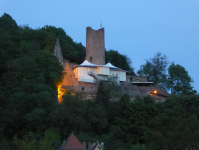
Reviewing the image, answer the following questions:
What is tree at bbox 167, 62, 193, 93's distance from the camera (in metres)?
63.5

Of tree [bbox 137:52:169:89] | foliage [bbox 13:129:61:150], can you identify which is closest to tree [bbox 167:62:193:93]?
tree [bbox 137:52:169:89]

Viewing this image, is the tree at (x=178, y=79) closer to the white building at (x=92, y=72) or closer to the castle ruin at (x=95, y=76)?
the castle ruin at (x=95, y=76)

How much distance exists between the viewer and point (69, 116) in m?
39.3

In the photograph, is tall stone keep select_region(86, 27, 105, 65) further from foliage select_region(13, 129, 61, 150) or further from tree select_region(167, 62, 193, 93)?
foliage select_region(13, 129, 61, 150)

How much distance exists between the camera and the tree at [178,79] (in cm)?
6350

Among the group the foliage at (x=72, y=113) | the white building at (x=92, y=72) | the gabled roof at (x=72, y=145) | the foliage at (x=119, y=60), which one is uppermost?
the foliage at (x=119, y=60)

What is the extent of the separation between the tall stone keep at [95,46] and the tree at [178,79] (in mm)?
12924

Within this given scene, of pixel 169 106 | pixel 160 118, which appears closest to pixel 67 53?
pixel 169 106

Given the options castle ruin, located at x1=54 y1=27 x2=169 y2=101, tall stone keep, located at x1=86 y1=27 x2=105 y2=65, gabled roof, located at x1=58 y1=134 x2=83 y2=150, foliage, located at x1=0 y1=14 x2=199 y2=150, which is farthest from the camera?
tall stone keep, located at x1=86 y1=27 x2=105 y2=65

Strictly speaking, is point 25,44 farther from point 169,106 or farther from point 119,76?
point 169,106

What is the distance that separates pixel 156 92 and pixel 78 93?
12550 millimetres

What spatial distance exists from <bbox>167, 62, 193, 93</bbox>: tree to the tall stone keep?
12924 mm

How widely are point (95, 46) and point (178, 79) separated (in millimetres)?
15704

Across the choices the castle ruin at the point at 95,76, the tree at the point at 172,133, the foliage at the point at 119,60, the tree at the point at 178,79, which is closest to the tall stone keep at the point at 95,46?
the castle ruin at the point at 95,76
